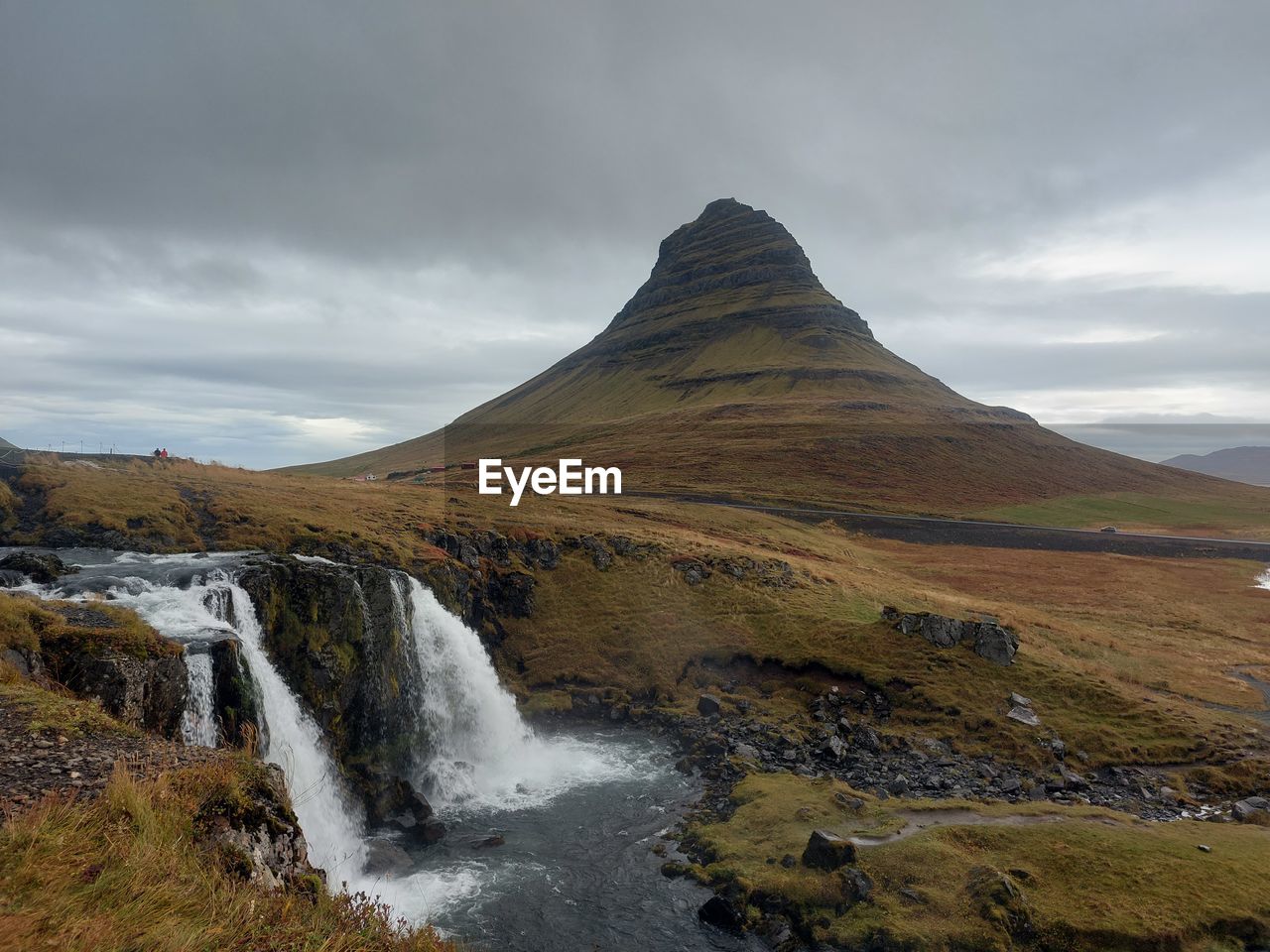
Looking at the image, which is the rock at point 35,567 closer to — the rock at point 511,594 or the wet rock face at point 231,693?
the wet rock face at point 231,693

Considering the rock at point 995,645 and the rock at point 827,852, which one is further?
the rock at point 995,645

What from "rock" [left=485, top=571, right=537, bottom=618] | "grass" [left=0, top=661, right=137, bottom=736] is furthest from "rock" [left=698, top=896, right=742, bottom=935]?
"rock" [left=485, top=571, right=537, bottom=618]

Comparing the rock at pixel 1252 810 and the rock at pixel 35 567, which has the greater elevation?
the rock at pixel 35 567

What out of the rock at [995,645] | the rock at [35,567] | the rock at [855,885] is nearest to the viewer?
the rock at [855,885]

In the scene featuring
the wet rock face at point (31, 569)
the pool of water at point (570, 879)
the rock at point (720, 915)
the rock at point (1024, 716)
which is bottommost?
the pool of water at point (570, 879)

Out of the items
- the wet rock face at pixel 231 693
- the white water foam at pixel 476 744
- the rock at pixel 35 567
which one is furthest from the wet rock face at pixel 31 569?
the white water foam at pixel 476 744

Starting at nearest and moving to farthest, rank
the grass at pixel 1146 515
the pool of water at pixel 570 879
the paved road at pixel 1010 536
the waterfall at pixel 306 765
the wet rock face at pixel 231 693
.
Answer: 1. the pool of water at pixel 570 879
2. the wet rock face at pixel 231 693
3. the waterfall at pixel 306 765
4. the paved road at pixel 1010 536
5. the grass at pixel 1146 515

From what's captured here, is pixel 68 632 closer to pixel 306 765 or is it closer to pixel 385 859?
pixel 306 765
